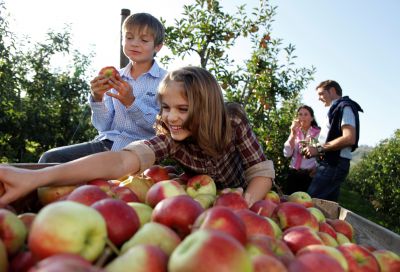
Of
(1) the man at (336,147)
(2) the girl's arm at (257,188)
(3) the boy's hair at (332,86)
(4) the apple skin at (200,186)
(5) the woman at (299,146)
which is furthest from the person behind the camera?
(5) the woman at (299,146)

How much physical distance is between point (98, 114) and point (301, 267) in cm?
238

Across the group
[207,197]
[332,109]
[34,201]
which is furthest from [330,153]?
[34,201]

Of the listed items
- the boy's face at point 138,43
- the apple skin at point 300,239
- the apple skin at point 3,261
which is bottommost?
the apple skin at point 3,261

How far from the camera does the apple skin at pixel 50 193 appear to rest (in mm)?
1692

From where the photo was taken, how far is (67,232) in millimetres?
919

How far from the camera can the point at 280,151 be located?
24.6 feet

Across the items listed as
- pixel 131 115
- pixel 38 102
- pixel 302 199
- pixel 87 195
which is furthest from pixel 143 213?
pixel 38 102

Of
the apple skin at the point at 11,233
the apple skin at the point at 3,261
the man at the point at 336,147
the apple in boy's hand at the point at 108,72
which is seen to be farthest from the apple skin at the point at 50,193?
the man at the point at 336,147

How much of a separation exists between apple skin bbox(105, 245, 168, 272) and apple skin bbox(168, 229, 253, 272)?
0.03 m

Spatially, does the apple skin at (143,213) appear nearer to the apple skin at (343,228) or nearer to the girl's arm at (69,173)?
the girl's arm at (69,173)

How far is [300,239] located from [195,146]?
117cm

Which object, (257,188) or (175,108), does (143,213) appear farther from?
(257,188)

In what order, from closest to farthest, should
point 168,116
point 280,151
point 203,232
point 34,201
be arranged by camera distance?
point 203,232 < point 34,201 < point 168,116 < point 280,151

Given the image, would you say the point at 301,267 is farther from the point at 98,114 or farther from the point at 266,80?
the point at 266,80
